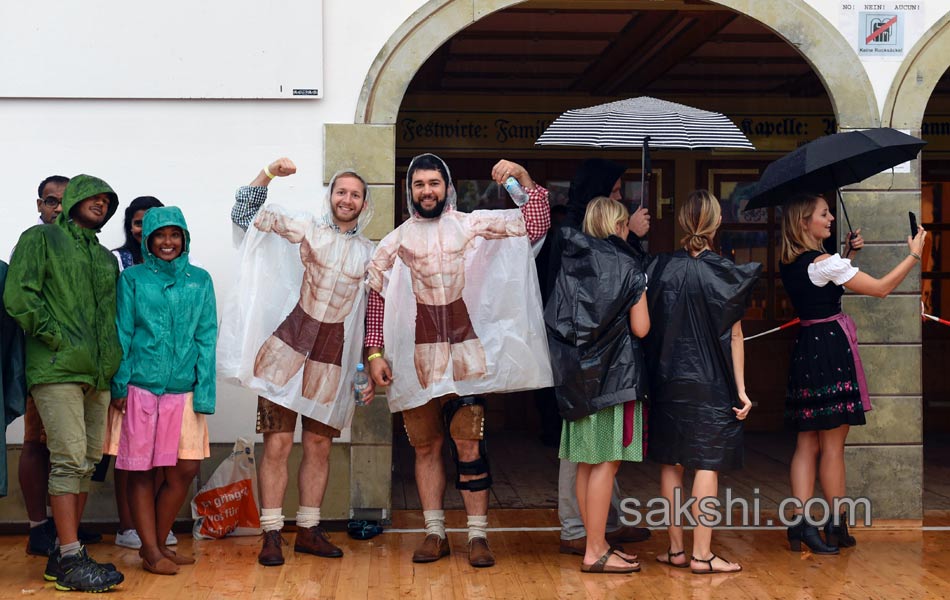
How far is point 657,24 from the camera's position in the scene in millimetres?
7848

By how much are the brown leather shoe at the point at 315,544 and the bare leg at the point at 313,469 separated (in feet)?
0.39

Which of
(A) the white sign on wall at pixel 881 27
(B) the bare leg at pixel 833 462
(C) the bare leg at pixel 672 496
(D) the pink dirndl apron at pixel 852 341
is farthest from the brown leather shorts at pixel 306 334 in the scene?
(A) the white sign on wall at pixel 881 27

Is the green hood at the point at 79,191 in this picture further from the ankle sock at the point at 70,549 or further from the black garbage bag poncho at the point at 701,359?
the black garbage bag poncho at the point at 701,359

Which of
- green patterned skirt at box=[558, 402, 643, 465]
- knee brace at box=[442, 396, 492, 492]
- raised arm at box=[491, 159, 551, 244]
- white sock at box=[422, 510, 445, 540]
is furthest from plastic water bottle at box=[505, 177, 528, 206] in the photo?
white sock at box=[422, 510, 445, 540]

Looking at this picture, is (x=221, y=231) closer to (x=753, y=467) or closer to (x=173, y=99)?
(x=173, y=99)

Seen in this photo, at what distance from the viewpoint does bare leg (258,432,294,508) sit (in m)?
5.34

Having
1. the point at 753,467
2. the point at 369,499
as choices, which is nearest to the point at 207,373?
the point at 369,499

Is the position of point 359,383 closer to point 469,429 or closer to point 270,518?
point 469,429

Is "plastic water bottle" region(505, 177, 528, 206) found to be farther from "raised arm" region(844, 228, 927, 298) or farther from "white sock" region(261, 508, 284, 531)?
"white sock" region(261, 508, 284, 531)

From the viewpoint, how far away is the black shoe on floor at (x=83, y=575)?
484cm

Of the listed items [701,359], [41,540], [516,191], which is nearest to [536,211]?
[516,191]

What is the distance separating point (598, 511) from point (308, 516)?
1269 mm

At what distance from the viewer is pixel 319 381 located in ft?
17.6

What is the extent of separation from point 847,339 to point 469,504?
1826 millimetres
